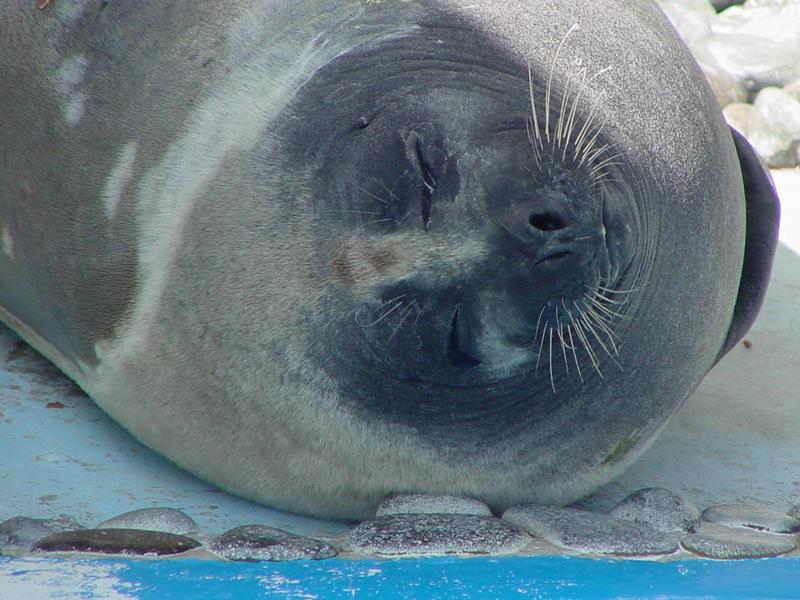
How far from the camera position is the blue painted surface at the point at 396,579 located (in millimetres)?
2176

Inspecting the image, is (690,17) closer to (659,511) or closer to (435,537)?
(659,511)

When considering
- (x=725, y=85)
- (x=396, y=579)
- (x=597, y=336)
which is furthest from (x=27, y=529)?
(x=725, y=85)

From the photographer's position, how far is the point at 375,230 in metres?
2.62

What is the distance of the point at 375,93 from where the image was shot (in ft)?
8.91

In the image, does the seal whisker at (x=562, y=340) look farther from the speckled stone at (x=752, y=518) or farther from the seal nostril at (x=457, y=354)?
the speckled stone at (x=752, y=518)

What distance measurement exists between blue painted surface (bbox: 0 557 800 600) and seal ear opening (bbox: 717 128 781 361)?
1031 millimetres

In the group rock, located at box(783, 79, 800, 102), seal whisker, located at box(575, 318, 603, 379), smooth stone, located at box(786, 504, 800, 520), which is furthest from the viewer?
rock, located at box(783, 79, 800, 102)

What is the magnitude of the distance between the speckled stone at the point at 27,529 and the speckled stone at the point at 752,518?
1483 millimetres

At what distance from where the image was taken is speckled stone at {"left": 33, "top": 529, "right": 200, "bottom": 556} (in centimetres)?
236

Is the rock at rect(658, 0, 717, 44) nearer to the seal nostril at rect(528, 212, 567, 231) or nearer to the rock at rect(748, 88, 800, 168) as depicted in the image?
the rock at rect(748, 88, 800, 168)

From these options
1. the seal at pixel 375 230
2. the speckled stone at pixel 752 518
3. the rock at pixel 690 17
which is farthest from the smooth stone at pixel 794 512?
the rock at pixel 690 17

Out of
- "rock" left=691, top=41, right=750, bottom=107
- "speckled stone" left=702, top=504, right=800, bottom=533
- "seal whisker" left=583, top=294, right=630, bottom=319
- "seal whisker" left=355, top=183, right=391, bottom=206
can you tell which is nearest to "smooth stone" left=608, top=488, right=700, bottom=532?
"speckled stone" left=702, top=504, right=800, bottom=533

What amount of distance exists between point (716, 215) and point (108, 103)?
150 cm

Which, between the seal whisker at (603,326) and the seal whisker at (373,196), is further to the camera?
the seal whisker at (603,326)
